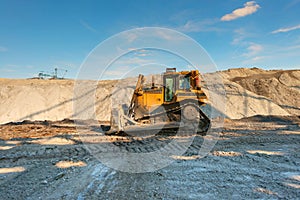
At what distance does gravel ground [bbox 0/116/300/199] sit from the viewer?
319 cm

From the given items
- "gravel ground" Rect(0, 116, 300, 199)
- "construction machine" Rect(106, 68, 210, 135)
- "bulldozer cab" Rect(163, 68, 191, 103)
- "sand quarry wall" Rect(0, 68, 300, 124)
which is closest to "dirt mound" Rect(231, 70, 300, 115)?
"sand quarry wall" Rect(0, 68, 300, 124)

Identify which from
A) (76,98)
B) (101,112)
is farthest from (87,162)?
(76,98)

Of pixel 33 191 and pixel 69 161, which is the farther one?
pixel 69 161

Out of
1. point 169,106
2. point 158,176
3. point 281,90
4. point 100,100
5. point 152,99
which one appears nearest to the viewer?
point 158,176

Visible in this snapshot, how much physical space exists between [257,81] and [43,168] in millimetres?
22075

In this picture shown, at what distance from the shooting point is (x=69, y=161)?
468 cm

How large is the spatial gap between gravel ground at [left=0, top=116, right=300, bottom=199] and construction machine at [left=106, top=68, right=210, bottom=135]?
1986mm

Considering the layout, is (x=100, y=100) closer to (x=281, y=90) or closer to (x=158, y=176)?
(x=158, y=176)

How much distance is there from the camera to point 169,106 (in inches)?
318

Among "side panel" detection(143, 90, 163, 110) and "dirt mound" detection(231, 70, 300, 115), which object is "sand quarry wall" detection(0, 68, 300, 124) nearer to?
"dirt mound" detection(231, 70, 300, 115)

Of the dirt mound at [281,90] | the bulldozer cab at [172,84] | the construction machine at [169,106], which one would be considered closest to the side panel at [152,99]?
the construction machine at [169,106]

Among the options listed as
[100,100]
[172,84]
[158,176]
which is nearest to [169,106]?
[172,84]

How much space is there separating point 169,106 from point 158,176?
4347 mm

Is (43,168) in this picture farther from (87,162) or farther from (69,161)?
(87,162)
